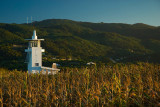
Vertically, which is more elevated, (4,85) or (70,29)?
(70,29)

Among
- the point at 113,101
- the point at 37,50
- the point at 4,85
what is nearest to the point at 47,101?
the point at 113,101

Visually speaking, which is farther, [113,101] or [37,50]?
[37,50]

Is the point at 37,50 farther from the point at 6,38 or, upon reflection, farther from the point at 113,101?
the point at 6,38

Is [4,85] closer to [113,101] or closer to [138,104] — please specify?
[113,101]

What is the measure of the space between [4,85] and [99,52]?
Answer: 2510 inches

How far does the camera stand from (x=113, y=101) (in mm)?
4125

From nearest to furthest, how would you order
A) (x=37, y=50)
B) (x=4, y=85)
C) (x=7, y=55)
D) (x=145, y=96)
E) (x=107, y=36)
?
1. (x=145, y=96)
2. (x=4, y=85)
3. (x=37, y=50)
4. (x=7, y=55)
5. (x=107, y=36)

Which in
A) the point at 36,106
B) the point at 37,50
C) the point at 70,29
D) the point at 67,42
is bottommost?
the point at 36,106

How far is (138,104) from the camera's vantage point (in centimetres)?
407

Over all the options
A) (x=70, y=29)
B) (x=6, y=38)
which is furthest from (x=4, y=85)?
(x=70, y=29)

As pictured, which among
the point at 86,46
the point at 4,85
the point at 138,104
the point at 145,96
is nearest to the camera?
the point at 138,104

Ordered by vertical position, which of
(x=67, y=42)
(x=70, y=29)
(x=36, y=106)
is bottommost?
(x=36, y=106)

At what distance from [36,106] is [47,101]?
28cm

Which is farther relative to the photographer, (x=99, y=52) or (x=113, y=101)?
(x=99, y=52)
